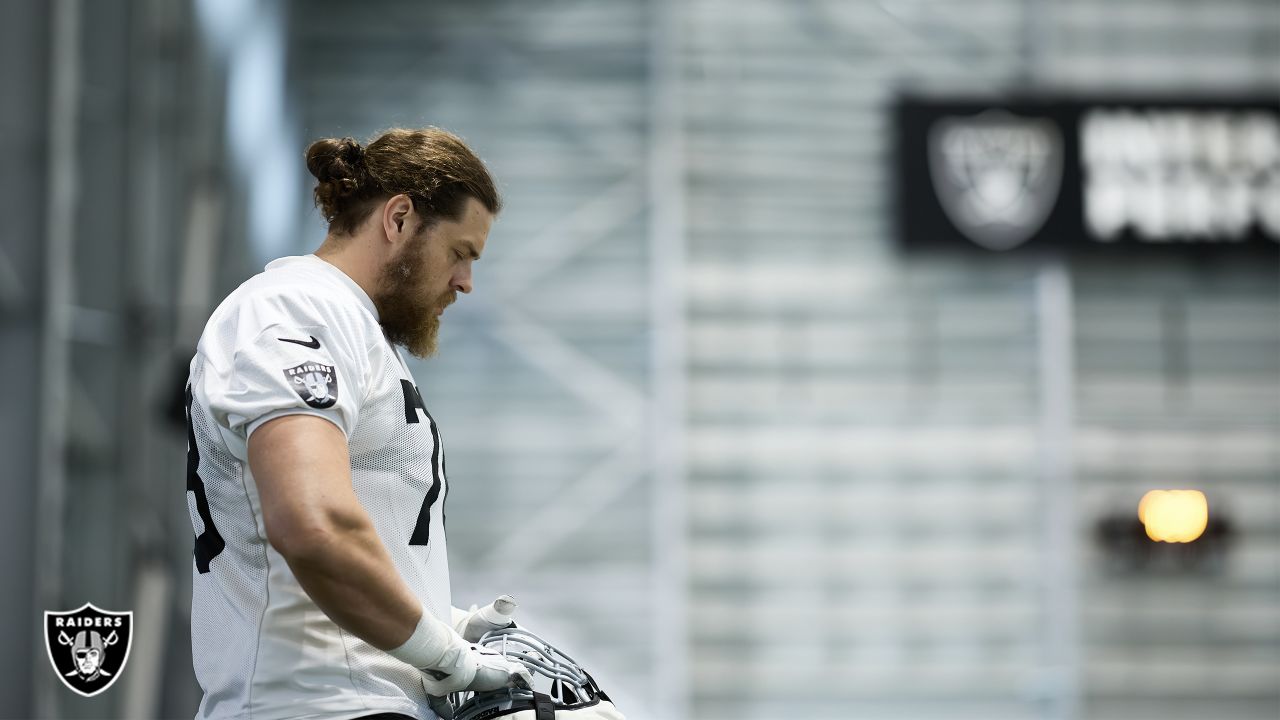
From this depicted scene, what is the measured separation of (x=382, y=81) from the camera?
408 inches

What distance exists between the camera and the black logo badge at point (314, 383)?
1.96 m

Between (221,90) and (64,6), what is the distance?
89.2 inches

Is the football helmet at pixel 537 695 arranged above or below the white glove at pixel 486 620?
below

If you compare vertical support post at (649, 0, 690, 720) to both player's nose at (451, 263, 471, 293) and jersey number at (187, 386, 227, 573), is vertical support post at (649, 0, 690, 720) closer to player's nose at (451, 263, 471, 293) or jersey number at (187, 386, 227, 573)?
player's nose at (451, 263, 471, 293)

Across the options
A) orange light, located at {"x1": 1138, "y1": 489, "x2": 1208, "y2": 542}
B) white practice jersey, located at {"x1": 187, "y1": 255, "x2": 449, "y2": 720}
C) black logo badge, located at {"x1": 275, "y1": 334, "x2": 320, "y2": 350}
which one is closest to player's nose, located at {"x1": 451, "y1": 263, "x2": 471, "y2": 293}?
white practice jersey, located at {"x1": 187, "y1": 255, "x2": 449, "y2": 720}

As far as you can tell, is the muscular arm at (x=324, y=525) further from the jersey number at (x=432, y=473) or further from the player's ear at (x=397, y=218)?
the player's ear at (x=397, y=218)

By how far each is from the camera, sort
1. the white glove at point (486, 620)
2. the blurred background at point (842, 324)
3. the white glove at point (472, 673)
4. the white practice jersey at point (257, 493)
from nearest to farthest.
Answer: the white practice jersey at point (257, 493) → the white glove at point (472, 673) → the white glove at point (486, 620) → the blurred background at point (842, 324)

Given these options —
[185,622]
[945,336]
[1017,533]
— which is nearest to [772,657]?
[1017,533]

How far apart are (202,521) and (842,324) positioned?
8.45 metres

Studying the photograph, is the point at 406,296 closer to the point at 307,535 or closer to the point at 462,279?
the point at 462,279

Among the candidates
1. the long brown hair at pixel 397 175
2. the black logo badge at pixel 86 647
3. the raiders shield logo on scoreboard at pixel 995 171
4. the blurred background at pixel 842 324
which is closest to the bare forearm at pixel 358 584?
the long brown hair at pixel 397 175

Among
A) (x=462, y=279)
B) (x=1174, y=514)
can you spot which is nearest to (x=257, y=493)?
(x=462, y=279)

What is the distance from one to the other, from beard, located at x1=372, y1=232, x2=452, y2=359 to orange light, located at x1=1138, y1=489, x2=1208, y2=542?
8.68 m

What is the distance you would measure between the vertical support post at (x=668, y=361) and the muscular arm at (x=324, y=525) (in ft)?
26.4
